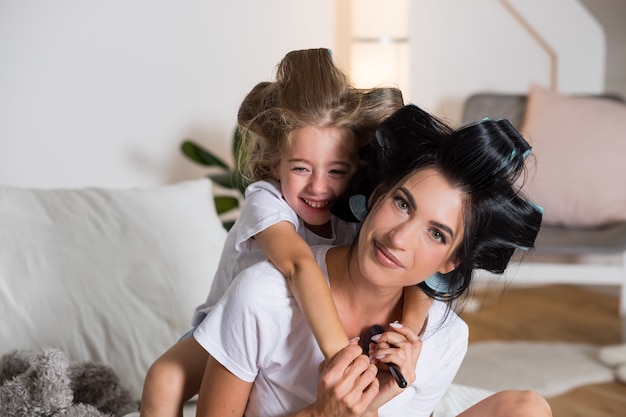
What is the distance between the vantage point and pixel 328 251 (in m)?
1.60

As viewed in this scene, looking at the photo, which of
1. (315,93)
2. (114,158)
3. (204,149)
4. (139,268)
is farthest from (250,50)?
(315,93)

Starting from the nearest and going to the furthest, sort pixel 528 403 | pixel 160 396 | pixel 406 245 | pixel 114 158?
pixel 406 245
pixel 528 403
pixel 160 396
pixel 114 158

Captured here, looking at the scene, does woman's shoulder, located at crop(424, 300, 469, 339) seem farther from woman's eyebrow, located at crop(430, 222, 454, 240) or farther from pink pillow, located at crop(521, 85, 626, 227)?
pink pillow, located at crop(521, 85, 626, 227)

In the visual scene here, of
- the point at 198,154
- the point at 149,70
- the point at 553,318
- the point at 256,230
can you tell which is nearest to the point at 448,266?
the point at 256,230

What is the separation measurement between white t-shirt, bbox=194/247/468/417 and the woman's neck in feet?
0.08

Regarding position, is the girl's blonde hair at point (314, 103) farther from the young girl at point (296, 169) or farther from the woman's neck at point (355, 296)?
the woman's neck at point (355, 296)

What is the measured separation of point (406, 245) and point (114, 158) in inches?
89.7

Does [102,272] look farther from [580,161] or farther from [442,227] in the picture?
[580,161]

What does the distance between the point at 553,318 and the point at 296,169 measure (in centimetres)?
272

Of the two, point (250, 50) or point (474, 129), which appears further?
point (250, 50)

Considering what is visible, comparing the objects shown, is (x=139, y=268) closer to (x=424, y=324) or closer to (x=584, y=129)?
(x=424, y=324)

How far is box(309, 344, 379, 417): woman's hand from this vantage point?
4.37 ft

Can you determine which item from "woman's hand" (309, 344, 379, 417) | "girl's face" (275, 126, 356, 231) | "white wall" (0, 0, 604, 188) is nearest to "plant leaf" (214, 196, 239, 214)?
"white wall" (0, 0, 604, 188)

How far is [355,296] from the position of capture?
154 cm
